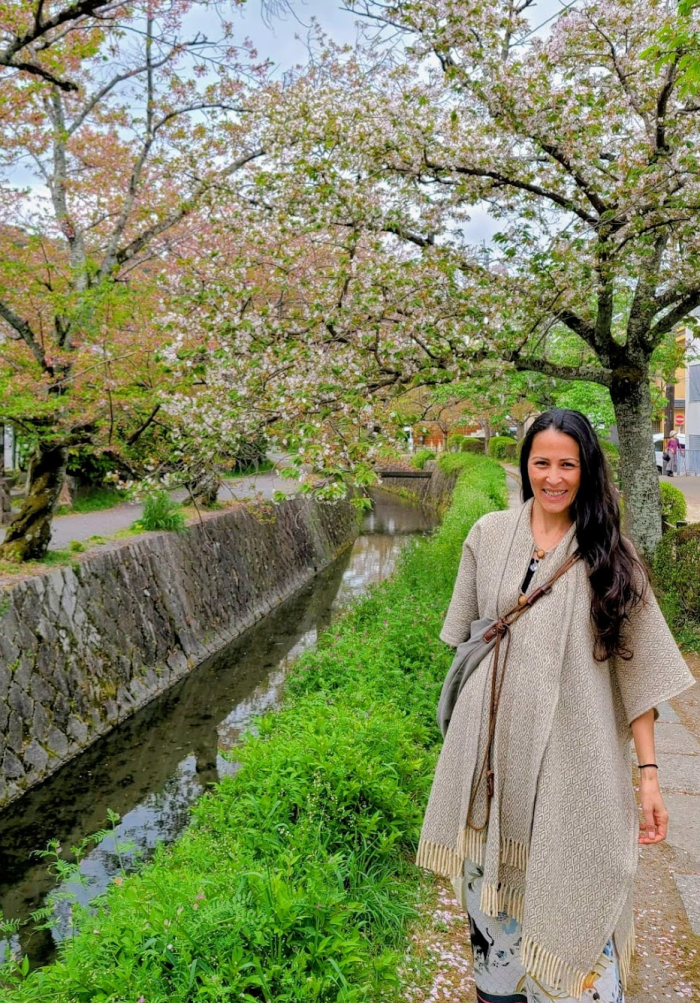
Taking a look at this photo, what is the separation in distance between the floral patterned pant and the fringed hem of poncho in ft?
0.10

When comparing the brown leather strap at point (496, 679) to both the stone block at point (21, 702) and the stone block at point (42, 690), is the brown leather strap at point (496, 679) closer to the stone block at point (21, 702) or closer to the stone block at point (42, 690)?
the stone block at point (21, 702)

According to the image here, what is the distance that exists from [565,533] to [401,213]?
17.3 feet

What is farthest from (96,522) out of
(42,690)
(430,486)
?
(430,486)

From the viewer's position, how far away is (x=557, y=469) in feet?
6.76

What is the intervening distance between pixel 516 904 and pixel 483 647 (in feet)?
2.30

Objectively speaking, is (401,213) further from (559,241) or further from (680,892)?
(680,892)

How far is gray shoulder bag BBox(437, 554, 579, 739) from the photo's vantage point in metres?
2.02

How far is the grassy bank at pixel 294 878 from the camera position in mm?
2215

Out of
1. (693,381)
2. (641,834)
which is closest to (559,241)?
(641,834)

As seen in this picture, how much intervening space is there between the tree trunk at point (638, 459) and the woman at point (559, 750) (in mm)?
6005

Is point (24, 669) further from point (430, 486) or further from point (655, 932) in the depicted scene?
point (430, 486)

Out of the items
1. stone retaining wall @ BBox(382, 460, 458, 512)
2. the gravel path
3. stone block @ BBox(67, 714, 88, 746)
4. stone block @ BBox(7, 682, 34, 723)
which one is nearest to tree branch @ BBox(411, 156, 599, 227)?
the gravel path

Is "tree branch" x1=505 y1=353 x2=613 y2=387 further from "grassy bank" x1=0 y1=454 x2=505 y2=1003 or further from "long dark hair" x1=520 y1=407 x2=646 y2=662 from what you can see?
"long dark hair" x1=520 y1=407 x2=646 y2=662

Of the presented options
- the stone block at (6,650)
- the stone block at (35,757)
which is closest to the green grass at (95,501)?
the stone block at (6,650)
